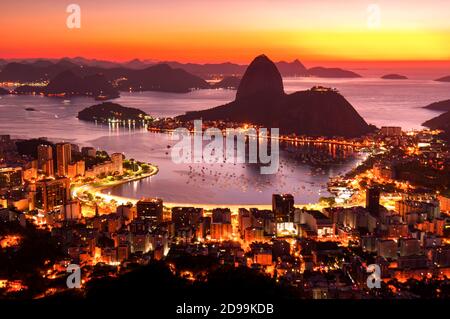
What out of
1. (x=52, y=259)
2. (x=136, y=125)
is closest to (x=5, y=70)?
(x=136, y=125)

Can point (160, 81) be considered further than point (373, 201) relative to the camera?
Yes

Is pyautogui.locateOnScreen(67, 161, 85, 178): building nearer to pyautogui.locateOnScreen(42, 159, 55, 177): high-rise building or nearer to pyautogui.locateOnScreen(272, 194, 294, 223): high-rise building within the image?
pyautogui.locateOnScreen(42, 159, 55, 177): high-rise building

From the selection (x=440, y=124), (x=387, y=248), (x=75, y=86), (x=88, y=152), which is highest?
(x=75, y=86)

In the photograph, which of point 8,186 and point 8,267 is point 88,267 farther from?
point 8,186

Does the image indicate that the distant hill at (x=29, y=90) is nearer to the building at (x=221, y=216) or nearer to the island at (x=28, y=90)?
the island at (x=28, y=90)

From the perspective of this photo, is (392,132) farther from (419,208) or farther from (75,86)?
(75,86)

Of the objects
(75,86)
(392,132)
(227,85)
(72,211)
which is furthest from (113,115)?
(227,85)

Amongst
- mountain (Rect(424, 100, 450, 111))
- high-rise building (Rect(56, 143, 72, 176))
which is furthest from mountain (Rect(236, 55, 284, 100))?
high-rise building (Rect(56, 143, 72, 176))
